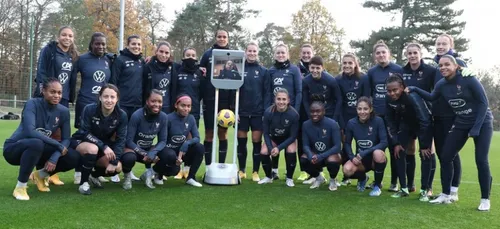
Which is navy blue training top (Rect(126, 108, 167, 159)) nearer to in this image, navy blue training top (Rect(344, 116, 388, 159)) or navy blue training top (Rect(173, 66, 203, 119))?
navy blue training top (Rect(173, 66, 203, 119))

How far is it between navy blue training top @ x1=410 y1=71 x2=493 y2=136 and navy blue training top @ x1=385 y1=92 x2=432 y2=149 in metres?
0.35

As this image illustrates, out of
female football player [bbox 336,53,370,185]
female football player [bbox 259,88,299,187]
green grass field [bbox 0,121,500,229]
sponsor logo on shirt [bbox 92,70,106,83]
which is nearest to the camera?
green grass field [bbox 0,121,500,229]

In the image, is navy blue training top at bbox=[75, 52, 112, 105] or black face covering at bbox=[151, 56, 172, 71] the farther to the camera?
black face covering at bbox=[151, 56, 172, 71]

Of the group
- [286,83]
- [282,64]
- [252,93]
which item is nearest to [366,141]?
[286,83]

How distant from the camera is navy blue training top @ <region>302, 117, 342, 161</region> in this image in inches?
220

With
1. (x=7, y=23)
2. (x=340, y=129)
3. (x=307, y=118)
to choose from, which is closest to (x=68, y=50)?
(x=307, y=118)

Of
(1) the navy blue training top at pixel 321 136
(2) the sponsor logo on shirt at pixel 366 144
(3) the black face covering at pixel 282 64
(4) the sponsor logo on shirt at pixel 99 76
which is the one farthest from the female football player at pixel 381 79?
(4) the sponsor logo on shirt at pixel 99 76

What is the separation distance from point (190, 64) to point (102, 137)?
5.59ft

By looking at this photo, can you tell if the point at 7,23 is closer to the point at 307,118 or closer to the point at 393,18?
the point at 393,18

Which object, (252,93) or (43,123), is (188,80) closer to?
(252,93)

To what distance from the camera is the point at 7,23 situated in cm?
3039

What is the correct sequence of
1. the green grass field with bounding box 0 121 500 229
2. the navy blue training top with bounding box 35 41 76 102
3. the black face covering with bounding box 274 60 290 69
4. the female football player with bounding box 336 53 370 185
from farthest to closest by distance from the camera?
the black face covering with bounding box 274 60 290 69
the female football player with bounding box 336 53 370 185
the navy blue training top with bounding box 35 41 76 102
the green grass field with bounding box 0 121 500 229

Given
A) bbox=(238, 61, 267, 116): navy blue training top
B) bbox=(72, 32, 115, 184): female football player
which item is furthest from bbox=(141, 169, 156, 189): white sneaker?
bbox=(238, 61, 267, 116): navy blue training top

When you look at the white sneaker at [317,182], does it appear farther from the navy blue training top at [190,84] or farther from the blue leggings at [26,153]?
the blue leggings at [26,153]
